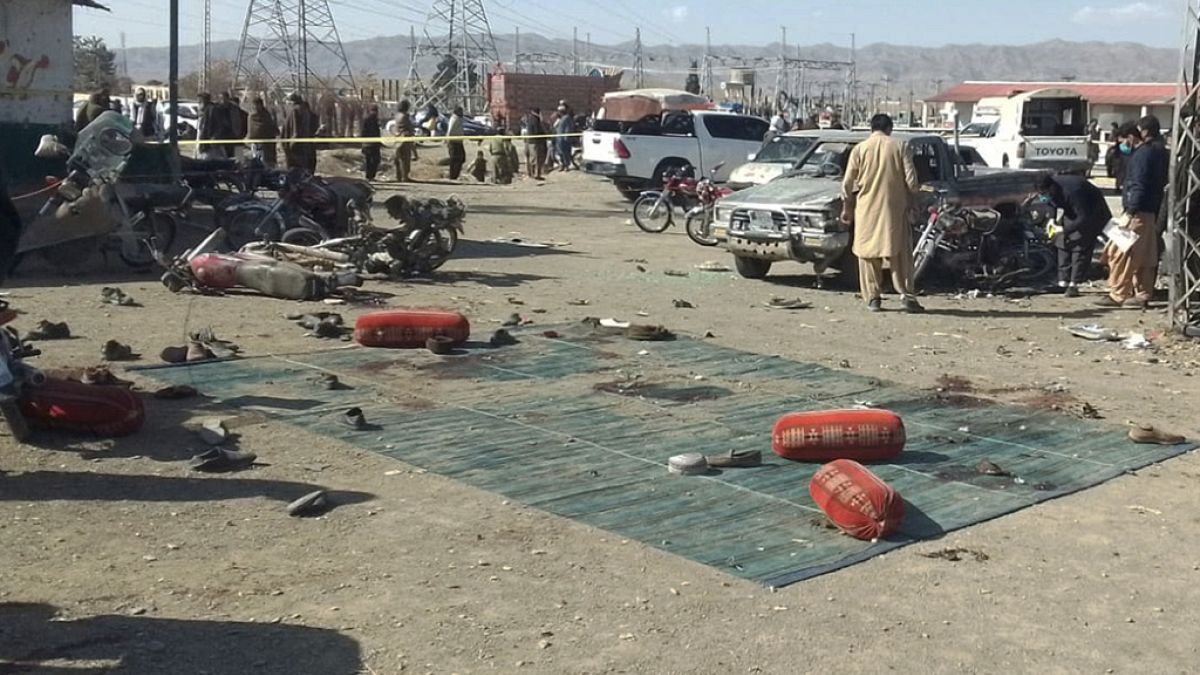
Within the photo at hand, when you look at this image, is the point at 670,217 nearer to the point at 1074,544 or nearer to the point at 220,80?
the point at 1074,544

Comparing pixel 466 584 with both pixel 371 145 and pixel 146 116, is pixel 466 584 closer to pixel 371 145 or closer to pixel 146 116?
pixel 146 116

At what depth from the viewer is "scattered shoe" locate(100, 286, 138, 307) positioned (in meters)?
13.4

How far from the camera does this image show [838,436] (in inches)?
310

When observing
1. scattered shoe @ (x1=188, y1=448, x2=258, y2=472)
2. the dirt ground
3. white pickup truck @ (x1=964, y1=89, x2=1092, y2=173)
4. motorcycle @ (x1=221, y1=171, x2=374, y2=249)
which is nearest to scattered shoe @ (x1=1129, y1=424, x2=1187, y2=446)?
the dirt ground

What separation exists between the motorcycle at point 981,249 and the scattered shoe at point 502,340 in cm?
523

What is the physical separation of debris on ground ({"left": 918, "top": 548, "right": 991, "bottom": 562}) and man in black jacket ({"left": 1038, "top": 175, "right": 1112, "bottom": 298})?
387 inches

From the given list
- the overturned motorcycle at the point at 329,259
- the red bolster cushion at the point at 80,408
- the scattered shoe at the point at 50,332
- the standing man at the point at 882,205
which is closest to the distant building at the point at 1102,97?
the standing man at the point at 882,205

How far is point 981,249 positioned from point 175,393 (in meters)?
9.80

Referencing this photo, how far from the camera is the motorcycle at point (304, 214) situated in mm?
15823

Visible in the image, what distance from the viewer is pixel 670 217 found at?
2194 cm

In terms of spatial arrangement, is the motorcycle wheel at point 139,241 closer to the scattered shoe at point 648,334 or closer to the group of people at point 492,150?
the scattered shoe at point 648,334

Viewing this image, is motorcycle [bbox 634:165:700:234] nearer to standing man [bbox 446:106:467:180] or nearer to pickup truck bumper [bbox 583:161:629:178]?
pickup truck bumper [bbox 583:161:629:178]

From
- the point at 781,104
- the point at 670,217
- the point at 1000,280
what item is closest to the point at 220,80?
the point at 781,104

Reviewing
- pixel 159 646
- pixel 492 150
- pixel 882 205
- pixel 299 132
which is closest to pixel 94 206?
pixel 882 205
